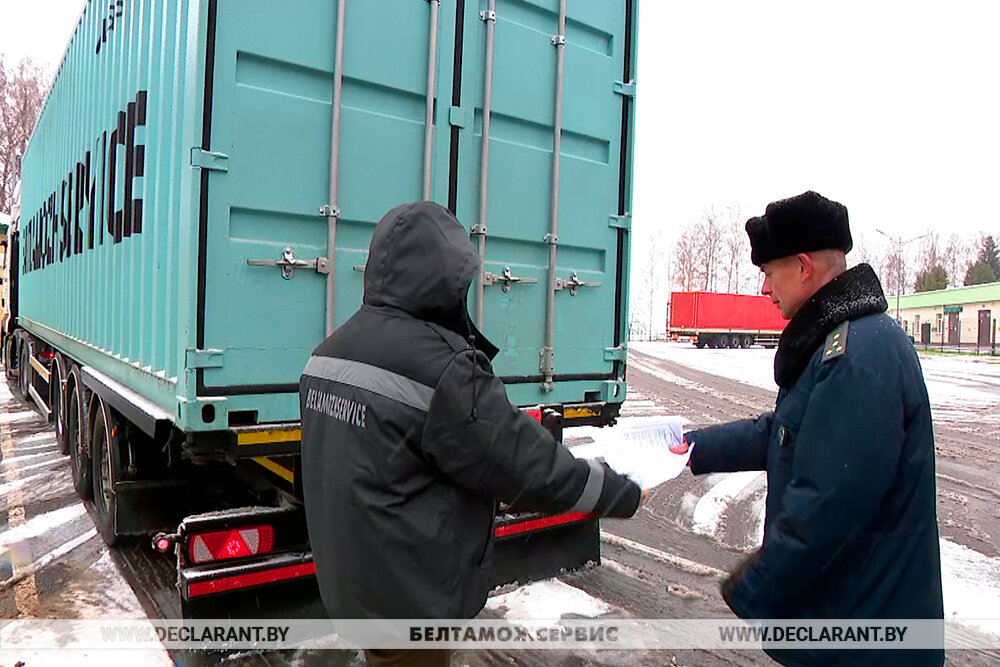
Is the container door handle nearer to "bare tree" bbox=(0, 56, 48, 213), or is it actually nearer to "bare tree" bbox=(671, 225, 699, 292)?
"bare tree" bbox=(0, 56, 48, 213)

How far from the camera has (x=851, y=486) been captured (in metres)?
1.65

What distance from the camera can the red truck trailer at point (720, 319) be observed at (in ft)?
139

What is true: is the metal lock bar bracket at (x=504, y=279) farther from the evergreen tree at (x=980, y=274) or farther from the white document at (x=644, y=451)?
the evergreen tree at (x=980, y=274)

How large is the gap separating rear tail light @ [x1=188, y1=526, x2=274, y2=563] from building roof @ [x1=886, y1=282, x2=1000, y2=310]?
160ft

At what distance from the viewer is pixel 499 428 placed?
182 cm

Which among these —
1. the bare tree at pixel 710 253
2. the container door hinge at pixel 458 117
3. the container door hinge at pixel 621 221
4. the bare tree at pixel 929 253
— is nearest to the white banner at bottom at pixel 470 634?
the container door hinge at pixel 621 221

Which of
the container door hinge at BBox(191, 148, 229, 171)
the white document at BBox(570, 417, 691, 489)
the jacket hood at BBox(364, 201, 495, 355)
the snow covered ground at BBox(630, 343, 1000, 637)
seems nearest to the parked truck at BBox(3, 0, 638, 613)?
the container door hinge at BBox(191, 148, 229, 171)

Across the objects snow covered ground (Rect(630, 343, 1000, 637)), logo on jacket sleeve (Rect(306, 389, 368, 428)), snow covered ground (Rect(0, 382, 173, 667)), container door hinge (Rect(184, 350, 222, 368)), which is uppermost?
container door hinge (Rect(184, 350, 222, 368))

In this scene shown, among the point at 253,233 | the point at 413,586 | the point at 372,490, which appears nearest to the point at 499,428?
the point at 372,490

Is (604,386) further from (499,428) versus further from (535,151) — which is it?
(499,428)

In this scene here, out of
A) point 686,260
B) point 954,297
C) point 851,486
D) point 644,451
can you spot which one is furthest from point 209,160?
point 686,260

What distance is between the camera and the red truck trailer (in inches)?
1668

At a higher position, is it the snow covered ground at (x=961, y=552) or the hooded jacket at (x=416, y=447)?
the hooded jacket at (x=416, y=447)

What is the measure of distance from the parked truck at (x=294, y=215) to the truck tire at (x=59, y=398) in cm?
187
